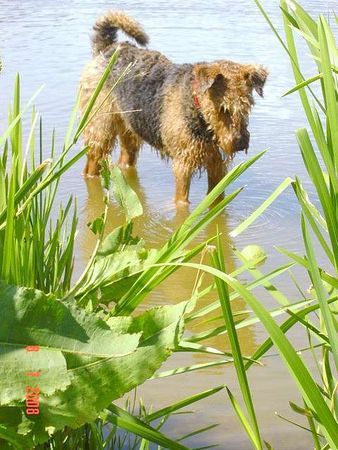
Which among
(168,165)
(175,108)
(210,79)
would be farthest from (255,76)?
(168,165)

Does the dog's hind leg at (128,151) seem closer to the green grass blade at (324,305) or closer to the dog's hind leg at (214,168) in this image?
the dog's hind leg at (214,168)

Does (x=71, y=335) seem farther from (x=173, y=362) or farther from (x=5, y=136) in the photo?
(x=173, y=362)

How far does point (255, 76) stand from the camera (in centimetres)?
708

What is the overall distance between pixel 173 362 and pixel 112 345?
2588 millimetres

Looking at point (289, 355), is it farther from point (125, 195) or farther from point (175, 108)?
point (175, 108)

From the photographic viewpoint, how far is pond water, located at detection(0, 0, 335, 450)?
143 inches

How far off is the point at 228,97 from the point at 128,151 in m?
1.74

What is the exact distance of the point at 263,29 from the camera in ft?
48.0

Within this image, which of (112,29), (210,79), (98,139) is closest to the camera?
(210,79)

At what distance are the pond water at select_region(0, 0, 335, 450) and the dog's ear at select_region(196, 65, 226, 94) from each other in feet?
3.23

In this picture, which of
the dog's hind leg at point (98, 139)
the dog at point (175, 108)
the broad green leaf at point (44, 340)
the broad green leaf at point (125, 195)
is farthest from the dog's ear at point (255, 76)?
the broad green leaf at point (44, 340)

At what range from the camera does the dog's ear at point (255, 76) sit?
704 centimetres

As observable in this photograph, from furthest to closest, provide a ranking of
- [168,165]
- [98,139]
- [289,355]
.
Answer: [168,165]
[98,139]
[289,355]

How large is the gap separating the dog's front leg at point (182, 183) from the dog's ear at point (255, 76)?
852mm
